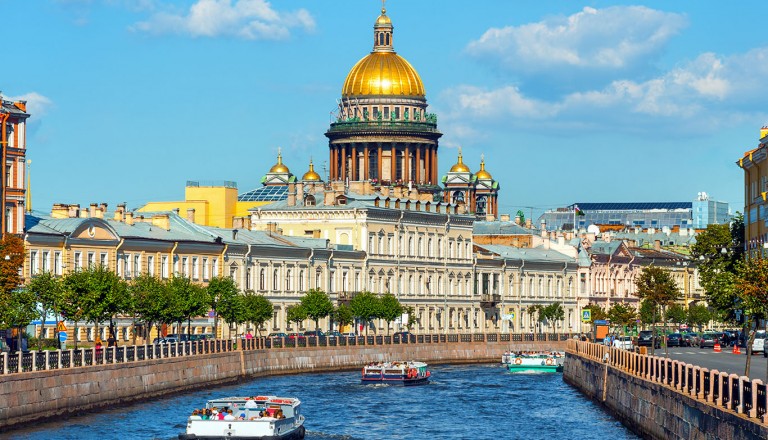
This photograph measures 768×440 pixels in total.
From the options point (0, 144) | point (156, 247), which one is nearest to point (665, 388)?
point (0, 144)

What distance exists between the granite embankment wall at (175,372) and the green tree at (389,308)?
18.9ft

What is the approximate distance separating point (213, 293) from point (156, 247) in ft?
26.7

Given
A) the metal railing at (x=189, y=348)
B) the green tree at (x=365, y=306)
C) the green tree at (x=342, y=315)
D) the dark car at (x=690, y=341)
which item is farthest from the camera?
the dark car at (x=690, y=341)

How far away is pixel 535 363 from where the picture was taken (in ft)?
351

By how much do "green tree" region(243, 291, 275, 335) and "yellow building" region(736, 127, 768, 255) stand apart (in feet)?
89.1

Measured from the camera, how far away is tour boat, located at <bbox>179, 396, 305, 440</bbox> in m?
53.1

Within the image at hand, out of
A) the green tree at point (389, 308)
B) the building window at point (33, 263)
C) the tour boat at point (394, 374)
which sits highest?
the building window at point (33, 263)

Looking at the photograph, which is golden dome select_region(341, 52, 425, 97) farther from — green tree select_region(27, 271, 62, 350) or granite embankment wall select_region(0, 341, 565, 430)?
green tree select_region(27, 271, 62, 350)

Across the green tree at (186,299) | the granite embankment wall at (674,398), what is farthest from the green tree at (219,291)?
the granite embankment wall at (674,398)

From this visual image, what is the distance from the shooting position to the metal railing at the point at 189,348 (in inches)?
2260

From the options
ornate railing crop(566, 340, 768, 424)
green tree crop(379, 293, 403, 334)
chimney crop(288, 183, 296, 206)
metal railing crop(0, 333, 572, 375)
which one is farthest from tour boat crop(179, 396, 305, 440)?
chimney crop(288, 183, 296, 206)

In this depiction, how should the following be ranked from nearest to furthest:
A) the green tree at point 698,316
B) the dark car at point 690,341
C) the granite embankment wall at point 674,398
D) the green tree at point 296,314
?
the granite embankment wall at point 674,398, the green tree at point 296,314, the dark car at point 690,341, the green tree at point 698,316

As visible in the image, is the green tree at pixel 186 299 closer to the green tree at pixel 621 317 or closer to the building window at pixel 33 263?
the building window at pixel 33 263

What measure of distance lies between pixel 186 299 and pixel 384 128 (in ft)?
285
